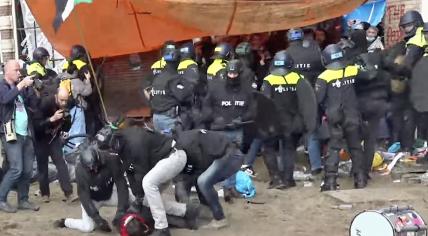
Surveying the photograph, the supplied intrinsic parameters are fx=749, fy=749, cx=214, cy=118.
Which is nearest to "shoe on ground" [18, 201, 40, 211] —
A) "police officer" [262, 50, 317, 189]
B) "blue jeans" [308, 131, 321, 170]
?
"police officer" [262, 50, 317, 189]

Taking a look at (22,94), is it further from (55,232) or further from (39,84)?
(55,232)

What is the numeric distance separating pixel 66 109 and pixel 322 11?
411cm

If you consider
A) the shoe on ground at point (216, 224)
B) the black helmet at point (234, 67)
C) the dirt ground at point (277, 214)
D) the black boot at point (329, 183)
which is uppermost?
the black helmet at point (234, 67)

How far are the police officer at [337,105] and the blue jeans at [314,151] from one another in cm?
64

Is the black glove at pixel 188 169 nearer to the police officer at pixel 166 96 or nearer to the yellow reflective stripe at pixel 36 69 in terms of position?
the police officer at pixel 166 96

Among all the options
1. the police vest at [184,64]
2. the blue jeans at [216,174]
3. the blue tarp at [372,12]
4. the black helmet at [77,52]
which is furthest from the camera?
the blue tarp at [372,12]

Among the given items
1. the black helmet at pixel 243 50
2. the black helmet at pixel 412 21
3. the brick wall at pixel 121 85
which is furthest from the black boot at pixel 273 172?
the brick wall at pixel 121 85

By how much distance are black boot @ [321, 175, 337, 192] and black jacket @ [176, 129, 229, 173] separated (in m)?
2.21

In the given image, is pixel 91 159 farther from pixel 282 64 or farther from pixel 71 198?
pixel 282 64

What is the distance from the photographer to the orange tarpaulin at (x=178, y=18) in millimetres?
10875

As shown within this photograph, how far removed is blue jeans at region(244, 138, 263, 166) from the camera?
404 inches

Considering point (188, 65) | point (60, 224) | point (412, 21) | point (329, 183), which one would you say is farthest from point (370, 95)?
point (60, 224)

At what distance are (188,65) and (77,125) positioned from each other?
1807 mm

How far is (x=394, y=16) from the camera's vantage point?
39.0ft
